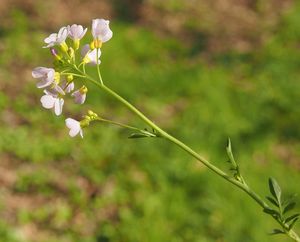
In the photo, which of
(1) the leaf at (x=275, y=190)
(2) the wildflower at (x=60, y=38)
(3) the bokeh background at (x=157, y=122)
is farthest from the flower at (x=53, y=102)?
(3) the bokeh background at (x=157, y=122)

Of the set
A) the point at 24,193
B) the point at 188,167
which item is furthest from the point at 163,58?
the point at 24,193

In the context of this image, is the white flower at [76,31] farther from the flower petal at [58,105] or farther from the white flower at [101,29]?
the flower petal at [58,105]

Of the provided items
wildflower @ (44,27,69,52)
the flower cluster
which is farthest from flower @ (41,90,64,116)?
wildflower @ (44,27,69,52)

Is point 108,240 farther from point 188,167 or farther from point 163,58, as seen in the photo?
point 163,58

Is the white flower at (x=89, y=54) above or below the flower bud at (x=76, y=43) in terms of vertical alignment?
below

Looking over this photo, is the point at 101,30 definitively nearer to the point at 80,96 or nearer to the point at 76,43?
the point at 76,43

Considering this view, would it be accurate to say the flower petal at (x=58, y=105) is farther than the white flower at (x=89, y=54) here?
No

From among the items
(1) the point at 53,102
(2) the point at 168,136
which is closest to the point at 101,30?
(1) the point at 53,102
